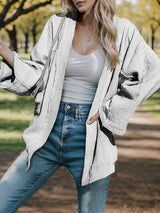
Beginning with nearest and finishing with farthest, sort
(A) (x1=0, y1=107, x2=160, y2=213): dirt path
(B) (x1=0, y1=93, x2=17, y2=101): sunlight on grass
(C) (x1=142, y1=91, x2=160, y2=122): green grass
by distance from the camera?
(A) (x1=0, y1=107, x2=160, y2=213): dirt path < (C) (x1=142, y1=91, x2=160, y2=122): green grass < (B) (x1=0, y1=93, x2=17, y2=101): sunlight on grass

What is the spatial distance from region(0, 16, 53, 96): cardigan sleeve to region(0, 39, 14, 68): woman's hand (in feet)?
0.07

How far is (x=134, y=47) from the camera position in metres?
2.62

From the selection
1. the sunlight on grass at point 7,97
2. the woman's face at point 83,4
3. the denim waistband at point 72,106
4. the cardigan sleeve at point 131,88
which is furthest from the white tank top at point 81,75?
the sunlight on grass at point 7,97

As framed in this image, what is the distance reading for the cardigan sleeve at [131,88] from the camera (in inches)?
103

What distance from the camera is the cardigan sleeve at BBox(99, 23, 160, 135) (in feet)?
8.59

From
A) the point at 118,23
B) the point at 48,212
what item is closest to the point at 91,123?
the point at 118,23

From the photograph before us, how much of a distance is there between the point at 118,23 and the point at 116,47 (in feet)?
0.45

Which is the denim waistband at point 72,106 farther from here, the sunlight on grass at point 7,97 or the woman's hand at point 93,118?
the sunlight on grass at point 7,97

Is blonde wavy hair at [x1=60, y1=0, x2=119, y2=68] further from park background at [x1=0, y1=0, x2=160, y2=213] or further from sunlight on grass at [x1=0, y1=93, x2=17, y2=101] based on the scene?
sunlight on grass at [x1=0, y1=93, x2=17, y2=101]

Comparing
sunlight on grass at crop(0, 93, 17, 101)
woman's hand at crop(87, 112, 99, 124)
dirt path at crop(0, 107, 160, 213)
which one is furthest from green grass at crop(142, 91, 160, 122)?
woman's hand at crop(87, 112, 99, 124)

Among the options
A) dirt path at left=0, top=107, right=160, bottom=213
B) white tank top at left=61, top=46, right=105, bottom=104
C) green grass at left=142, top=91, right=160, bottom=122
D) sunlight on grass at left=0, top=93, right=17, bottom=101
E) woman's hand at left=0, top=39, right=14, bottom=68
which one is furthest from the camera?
sunlight on grass at left=0, top=93, right=17, bottom=101

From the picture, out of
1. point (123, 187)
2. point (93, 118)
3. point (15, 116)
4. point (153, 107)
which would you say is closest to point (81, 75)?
point (93, 118)

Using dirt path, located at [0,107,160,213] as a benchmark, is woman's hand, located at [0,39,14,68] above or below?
above

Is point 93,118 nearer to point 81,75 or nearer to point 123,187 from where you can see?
point 81,75
